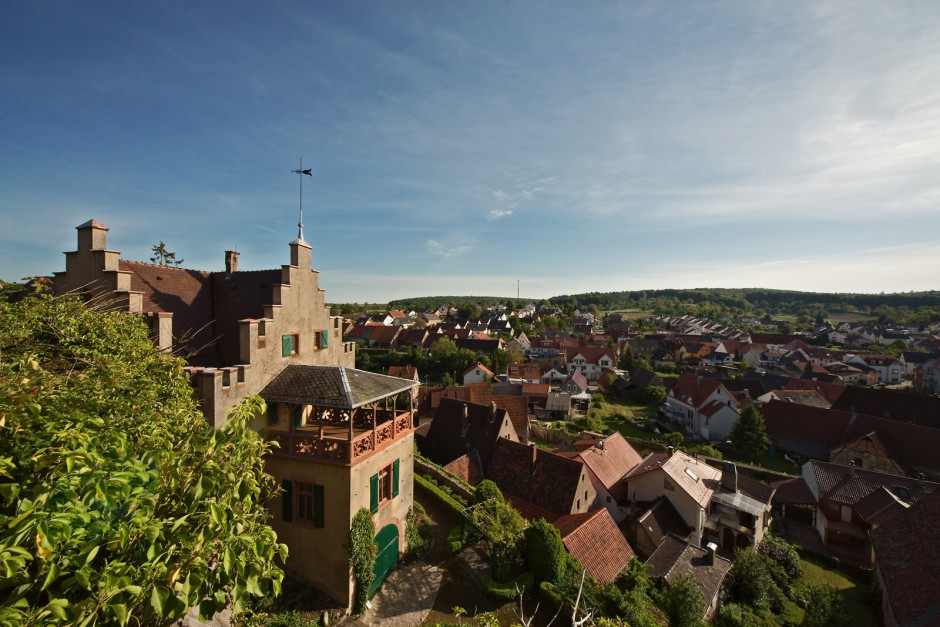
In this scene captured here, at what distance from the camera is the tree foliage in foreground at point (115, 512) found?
3.87 m

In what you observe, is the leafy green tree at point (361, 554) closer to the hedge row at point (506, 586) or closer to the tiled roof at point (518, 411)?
the hedge row at point (506, 586)

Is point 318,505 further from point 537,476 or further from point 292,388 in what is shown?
point 537,476

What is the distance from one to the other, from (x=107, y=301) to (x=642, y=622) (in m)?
20.2

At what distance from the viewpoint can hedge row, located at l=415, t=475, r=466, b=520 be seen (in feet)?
64.3

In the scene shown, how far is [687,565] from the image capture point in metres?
20.7

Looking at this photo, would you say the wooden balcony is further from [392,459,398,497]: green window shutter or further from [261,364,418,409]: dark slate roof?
[392,459,398,497]: green window shutter

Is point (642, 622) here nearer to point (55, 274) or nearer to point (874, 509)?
point (55, 274)

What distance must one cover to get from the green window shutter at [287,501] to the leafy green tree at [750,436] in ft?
158

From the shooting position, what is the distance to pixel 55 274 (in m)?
14.0

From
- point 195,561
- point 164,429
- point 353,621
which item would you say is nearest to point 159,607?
point 195,561

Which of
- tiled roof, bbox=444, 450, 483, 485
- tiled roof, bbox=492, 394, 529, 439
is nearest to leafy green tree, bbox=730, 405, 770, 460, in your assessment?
tiled roof, bbox=492, 394, 529, 439

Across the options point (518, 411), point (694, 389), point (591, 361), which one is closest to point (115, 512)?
point (518, 411)

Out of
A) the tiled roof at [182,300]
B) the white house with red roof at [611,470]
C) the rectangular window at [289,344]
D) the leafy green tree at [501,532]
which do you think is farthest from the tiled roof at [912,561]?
the tiled roof at [182,300]

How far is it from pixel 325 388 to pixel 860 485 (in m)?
39.0
